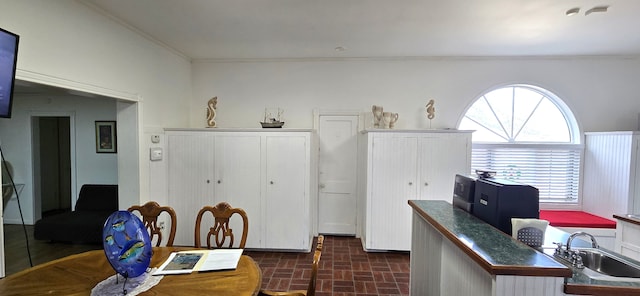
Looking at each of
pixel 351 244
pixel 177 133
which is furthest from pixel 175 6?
pixel 351 244

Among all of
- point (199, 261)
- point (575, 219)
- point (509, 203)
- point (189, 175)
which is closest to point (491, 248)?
point (509, 203)

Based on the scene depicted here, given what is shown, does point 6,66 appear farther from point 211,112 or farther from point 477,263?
point 477,263

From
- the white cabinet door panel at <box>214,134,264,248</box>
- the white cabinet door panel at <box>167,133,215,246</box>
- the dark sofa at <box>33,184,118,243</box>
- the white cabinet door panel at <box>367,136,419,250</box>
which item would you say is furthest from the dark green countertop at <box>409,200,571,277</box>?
the dark sofa at <box>33,184,118,243</box>

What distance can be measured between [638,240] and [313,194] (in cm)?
325

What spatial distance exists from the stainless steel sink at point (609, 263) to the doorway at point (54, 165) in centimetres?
735

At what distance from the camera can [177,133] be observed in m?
3.65

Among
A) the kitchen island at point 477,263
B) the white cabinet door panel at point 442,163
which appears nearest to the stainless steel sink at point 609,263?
the kitchen island at point 477,263

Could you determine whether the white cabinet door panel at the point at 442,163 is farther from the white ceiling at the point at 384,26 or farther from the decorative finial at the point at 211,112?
the decorative finial at the point at 211,112

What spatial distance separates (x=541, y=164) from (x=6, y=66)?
575 cm

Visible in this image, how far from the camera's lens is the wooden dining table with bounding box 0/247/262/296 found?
140 centimetres

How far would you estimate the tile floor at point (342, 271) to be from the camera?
2787 mm

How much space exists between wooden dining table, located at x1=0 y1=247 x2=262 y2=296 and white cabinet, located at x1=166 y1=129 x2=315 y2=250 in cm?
188

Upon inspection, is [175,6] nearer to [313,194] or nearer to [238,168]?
[238,168]

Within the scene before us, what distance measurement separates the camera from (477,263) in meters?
1.32
